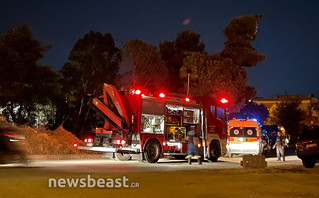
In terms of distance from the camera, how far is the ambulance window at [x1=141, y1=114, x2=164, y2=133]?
18000 millimetres

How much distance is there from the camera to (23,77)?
28609 millimetres

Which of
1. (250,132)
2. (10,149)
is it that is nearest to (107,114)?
(10,149)

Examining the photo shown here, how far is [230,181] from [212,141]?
10.5m

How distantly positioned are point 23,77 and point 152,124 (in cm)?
1393

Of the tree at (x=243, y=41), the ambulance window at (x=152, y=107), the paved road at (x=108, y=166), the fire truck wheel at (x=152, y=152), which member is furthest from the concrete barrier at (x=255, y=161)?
the tree at (x=243, y=41)

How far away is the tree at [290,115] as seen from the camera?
60875mm

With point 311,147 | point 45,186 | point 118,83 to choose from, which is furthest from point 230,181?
point 118,83

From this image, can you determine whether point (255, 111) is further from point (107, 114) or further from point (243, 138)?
point (107, 114)

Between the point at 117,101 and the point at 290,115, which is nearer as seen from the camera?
the point at 117,101

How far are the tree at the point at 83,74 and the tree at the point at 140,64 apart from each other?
2.34 meters

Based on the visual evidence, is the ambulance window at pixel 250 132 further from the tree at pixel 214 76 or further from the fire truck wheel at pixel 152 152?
the tree at pixel 214 76

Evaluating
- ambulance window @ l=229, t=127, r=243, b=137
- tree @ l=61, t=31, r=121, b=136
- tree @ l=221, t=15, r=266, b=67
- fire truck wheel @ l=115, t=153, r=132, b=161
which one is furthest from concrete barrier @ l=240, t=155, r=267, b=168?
tree @ l=221, t=15, r=266, b=67

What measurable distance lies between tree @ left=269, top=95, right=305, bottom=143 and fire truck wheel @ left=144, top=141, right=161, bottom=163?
152ft

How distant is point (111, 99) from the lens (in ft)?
59.2
